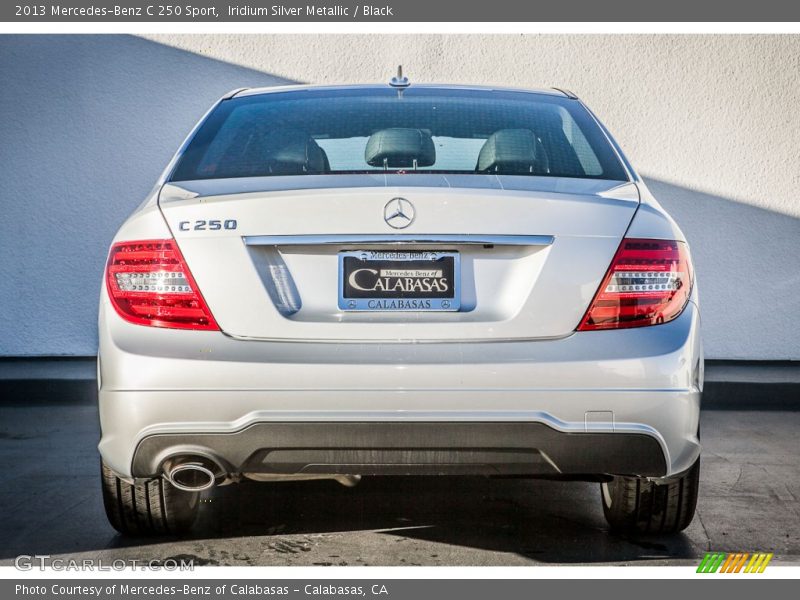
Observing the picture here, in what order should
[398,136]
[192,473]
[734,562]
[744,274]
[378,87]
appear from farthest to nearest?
[744,274]
[378,87]
[398,136]
[734,562]
[192,473]

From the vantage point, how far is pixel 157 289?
3180 millimetres

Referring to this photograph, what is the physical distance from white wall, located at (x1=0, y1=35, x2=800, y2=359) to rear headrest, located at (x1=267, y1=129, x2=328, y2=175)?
428 centimetres

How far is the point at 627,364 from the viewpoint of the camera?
10.2ft

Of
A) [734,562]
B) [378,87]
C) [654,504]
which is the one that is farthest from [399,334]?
[378,87]

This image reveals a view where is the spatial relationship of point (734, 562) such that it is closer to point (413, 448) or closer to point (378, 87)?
point (413, 448)

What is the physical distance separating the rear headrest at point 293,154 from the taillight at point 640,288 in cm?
102

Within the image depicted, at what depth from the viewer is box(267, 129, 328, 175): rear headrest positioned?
141 inches

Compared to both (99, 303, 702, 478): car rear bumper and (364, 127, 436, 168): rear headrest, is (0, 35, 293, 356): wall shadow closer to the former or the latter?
(364, 127, 436, 168): rear headrest

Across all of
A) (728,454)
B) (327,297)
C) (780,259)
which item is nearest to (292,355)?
(327,297)

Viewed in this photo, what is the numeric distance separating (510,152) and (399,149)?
1.29 ft

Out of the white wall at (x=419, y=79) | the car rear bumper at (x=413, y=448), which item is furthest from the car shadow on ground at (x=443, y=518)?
the white wall at (x=419, y=79)

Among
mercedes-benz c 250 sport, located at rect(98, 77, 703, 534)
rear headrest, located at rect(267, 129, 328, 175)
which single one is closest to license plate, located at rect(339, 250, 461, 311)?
mercedes-benz c 250 sport, located at rect(98, 77, 703, 534)

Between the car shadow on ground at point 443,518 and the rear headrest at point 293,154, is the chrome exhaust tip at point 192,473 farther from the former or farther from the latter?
the rear headrest at point 293,154

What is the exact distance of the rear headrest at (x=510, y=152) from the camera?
11.9 ft
